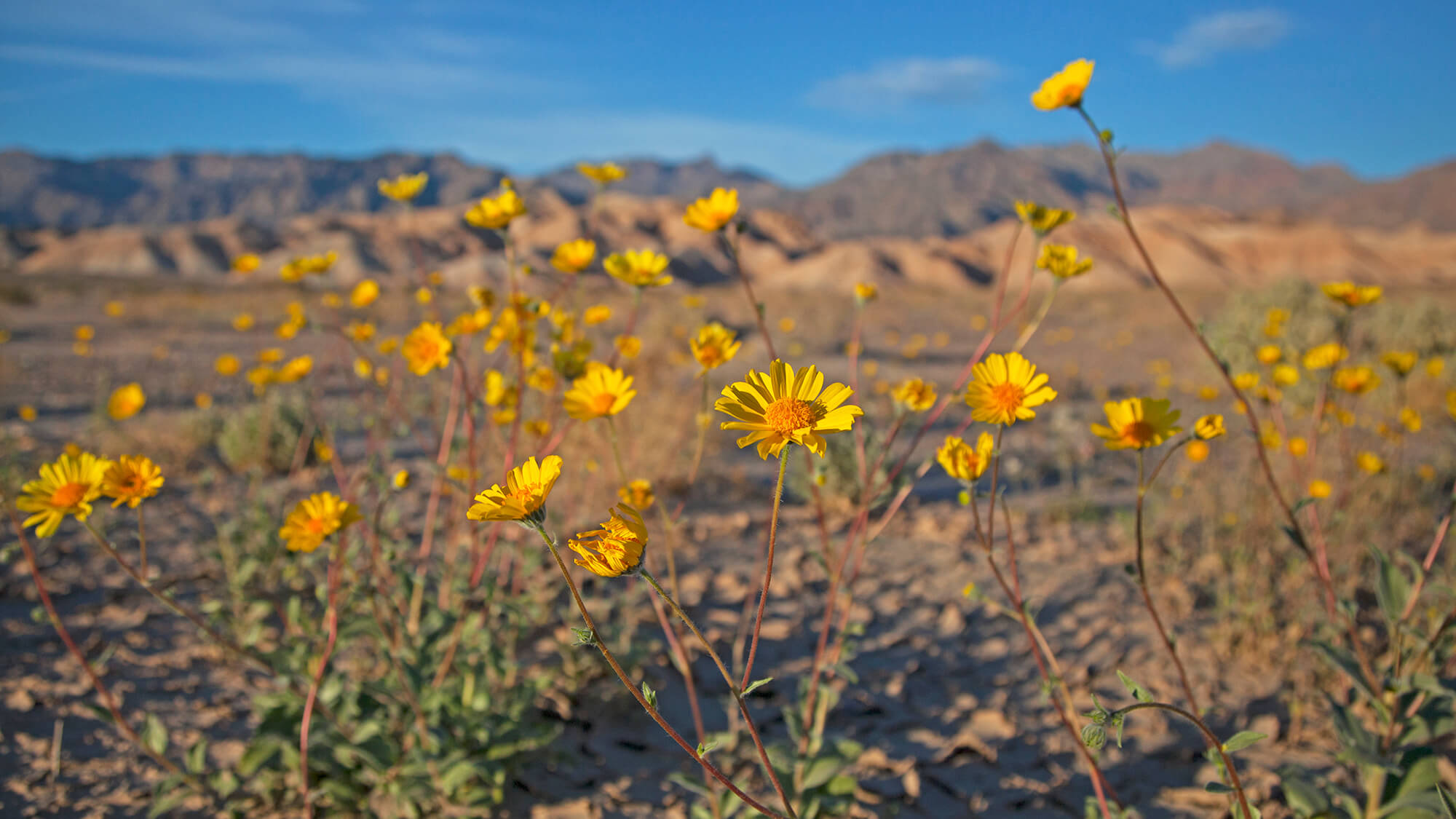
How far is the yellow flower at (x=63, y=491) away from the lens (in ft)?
4.82

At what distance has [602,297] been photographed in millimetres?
16344

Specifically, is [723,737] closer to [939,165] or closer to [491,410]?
[491,410]

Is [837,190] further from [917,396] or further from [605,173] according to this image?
[917,396]

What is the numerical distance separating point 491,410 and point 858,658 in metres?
1.61

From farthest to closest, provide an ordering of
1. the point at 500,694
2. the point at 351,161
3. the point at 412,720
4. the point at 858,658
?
the point at 351,161 < the point at 858,658 < the point at 500,694 < the point at 412,720

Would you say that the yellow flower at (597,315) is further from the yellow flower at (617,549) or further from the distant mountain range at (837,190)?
the distant mountain range at (837,190)

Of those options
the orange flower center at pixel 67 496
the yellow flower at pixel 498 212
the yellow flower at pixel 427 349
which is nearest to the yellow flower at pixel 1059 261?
the yellow flower at pixel 498 212

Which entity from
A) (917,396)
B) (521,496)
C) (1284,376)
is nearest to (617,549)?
(521,496)

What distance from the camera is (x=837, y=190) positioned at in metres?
112

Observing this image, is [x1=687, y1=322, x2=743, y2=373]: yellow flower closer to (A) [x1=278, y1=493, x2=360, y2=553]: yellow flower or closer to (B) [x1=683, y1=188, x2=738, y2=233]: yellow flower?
(B) [x1=683, y1=188, x2=738, y2=233]: yellow flower

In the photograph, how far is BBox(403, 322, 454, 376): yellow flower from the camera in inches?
73.0

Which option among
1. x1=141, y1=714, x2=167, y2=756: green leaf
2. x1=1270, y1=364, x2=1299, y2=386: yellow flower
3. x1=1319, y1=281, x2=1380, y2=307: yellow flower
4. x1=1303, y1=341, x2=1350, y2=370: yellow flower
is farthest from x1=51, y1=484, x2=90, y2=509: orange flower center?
x1=1270, y1=364, x2=1299, y2=386: yellow flower

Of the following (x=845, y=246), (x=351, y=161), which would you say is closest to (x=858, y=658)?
(x=845, y=246)

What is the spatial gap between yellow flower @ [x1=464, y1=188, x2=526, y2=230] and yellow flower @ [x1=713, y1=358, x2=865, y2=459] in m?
1.11
